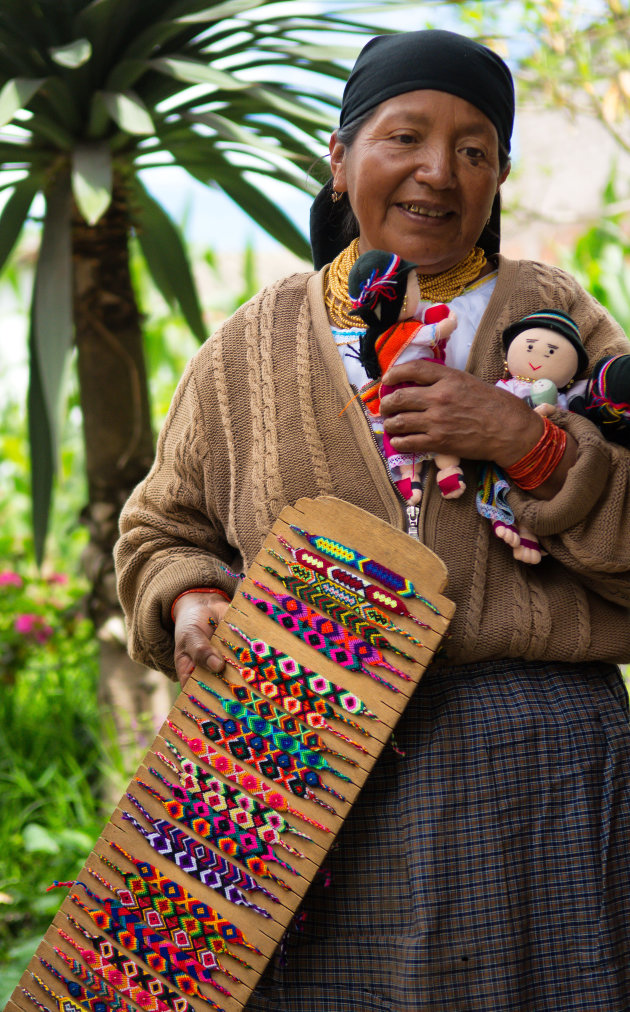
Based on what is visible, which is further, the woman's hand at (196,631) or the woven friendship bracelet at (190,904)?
the woman's hand at (196,631)

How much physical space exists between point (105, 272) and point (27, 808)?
5.83 ft

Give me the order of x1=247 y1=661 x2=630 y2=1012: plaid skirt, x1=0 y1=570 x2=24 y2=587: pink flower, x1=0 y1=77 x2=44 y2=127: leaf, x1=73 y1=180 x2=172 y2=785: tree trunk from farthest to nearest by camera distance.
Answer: x1=0 y1=570 x2=24 y2=587: pink flower → x1=73 y1=180 x2=172 y2=785: tree trunk → x1=0 y1=77 x2=44 y2=127: leaf → x1=247 y1=661 x2=630 y2=1012: plaid skirt

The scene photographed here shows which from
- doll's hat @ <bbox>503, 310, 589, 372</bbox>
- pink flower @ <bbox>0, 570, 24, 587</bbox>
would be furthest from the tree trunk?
doll's hat @ <bbox>503, 310, 589, 372</bbox>

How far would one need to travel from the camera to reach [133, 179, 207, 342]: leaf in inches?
123

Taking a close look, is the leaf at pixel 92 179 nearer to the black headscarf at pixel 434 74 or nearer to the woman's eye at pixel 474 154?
the black headscarf at pixel 434 74

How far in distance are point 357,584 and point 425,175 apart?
0.56 m

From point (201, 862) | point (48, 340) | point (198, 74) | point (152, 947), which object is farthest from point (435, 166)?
point (48, 340)

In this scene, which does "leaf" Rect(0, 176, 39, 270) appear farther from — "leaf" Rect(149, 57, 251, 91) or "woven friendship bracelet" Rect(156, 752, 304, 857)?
"woven friendship bracelet" Rect(156, 752, 304, 857)

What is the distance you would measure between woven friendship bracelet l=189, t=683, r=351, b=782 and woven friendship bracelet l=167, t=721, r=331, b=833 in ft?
0.14

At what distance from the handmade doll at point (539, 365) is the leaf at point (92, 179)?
47.2 inches

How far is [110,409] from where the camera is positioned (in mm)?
2973

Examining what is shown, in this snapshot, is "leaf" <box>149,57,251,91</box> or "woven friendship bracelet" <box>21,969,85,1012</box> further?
"leaf" <box>149,57,251,91</box>

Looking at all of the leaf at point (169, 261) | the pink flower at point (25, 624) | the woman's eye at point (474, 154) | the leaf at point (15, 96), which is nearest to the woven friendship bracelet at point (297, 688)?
the woman's eye at point (474, 154)

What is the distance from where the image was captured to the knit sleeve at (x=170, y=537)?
146 cm
